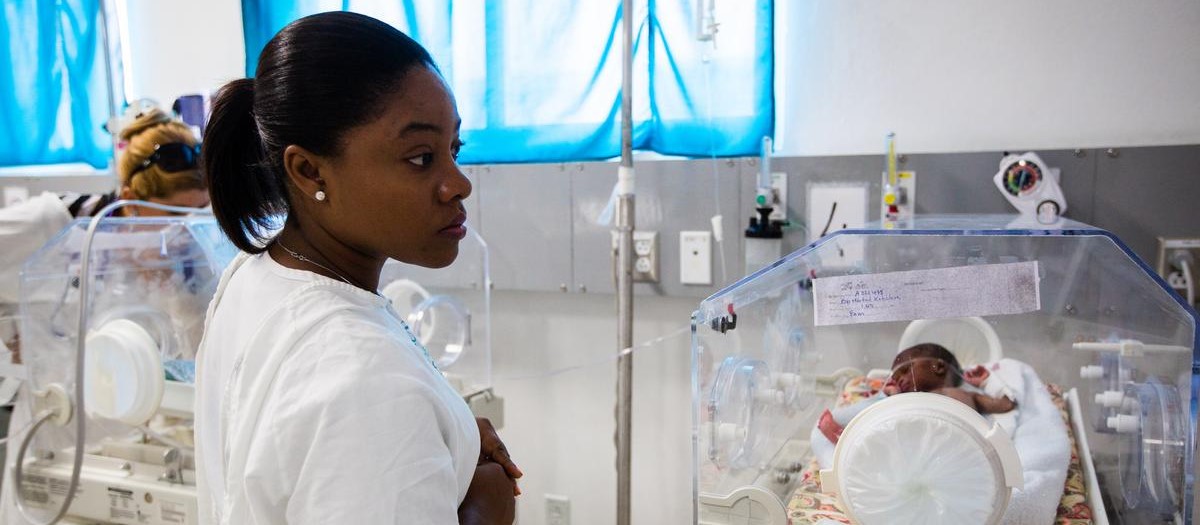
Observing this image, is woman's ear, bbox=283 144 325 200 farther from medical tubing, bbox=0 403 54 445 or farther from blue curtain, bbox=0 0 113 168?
blue curtain, bbox=0 0 113 168

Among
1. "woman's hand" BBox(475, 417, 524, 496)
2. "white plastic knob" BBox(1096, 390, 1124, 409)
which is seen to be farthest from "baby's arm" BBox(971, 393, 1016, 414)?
"woman's hand" BBox(475, 417, 524, 496)

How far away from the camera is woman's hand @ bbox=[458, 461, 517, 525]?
0.75 meters

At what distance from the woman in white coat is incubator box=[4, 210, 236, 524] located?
0.81 metres

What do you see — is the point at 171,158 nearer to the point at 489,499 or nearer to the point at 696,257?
the point at 696,257

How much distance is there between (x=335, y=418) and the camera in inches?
24.1

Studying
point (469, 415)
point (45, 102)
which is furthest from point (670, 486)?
point (45, 102)

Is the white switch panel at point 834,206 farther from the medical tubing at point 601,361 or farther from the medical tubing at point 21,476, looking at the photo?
the medical tubing at point 21,476

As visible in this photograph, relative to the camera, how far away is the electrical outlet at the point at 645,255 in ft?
6.53

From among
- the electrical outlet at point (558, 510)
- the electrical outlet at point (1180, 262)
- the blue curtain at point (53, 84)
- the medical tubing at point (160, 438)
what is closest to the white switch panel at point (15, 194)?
the blue curtain at point (53, 84)

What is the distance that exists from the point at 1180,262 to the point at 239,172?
1803mm

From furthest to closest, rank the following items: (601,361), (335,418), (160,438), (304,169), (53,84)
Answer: (53,84) → (601,361) → (160,438) → (304,169) → (335,418)

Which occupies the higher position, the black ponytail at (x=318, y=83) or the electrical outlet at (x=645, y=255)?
the black ponytail at (x=318, y=83)

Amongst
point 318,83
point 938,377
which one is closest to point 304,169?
point 318,83

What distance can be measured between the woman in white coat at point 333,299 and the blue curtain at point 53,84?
245 centimetres
